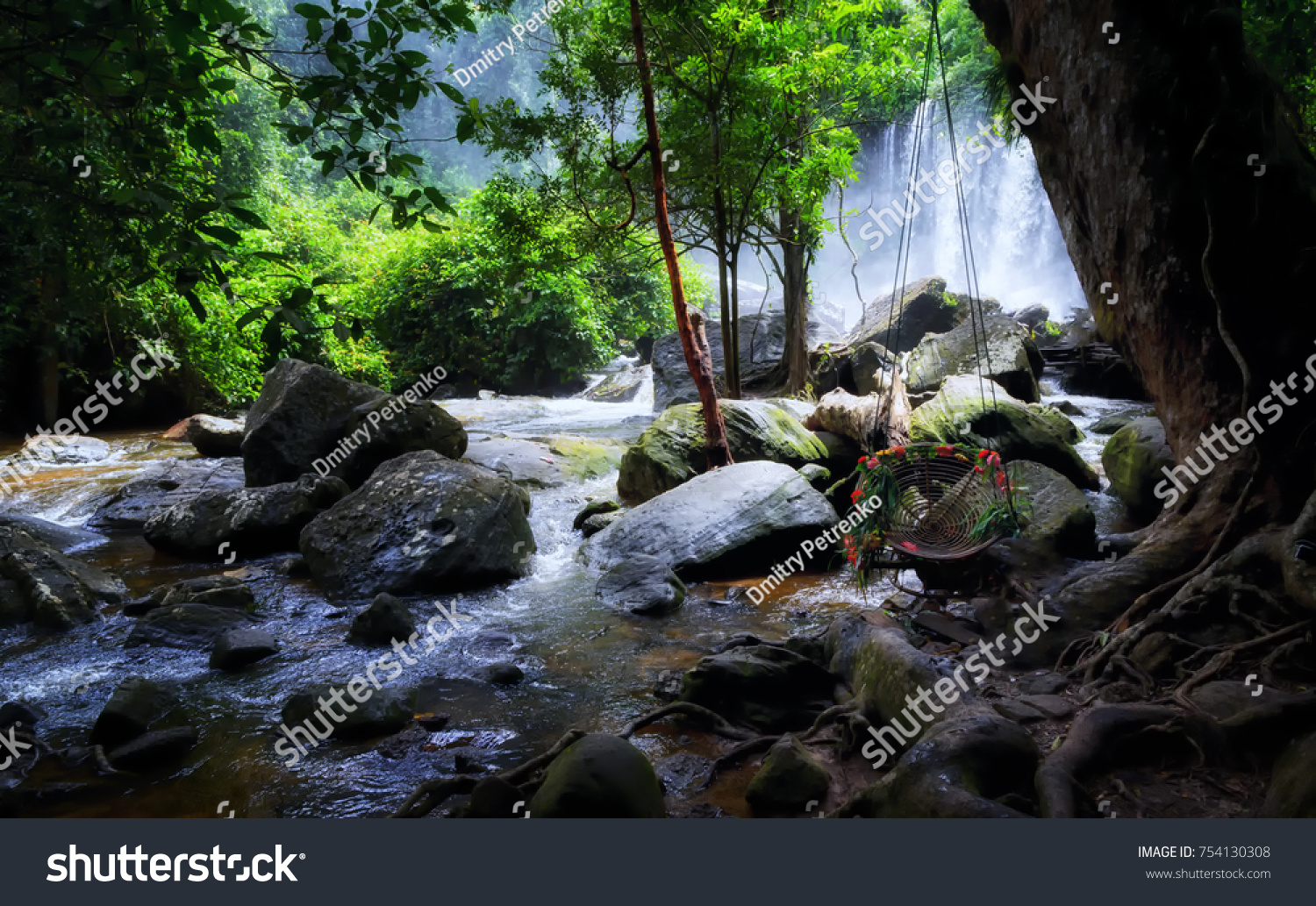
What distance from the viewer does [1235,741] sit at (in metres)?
2.67

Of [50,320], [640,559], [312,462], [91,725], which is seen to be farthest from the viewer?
[50,320]

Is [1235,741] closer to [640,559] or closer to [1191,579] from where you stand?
[1191,579]

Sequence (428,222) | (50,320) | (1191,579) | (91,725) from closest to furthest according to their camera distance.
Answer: (428,222)
(1191,579)
(91,725)
(50,320)

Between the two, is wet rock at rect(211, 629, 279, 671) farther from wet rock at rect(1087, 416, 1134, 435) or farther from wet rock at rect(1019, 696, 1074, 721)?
wet rock at rect(1087, 416, 1134, 435)

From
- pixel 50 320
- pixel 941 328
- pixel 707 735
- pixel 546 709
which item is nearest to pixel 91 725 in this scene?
pixel 546 709

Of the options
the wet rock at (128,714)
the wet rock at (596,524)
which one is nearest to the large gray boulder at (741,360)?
the wet rock at (596,524)

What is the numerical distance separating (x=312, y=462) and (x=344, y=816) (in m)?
6.33

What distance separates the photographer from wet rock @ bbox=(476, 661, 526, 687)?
14.3 ft

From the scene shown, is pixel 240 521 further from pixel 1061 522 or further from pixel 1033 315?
pixel 1033 315

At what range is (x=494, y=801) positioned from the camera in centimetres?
282

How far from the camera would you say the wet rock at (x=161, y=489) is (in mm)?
8297

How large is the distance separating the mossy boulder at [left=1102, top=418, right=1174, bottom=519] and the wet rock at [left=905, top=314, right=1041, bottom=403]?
386 cm

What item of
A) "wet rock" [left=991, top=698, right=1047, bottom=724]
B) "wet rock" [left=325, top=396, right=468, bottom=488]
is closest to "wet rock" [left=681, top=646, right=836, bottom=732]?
"wet rock" [left=991, top=698, right=1047, bottom=724]

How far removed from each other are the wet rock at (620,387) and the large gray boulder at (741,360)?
2456 millimetres
